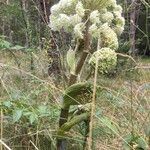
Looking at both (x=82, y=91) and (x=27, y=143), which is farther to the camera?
(x=27, y=143)

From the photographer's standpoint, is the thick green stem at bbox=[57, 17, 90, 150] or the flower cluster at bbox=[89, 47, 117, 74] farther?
the thick green stem at bbox=[57, 17, 90, 150]

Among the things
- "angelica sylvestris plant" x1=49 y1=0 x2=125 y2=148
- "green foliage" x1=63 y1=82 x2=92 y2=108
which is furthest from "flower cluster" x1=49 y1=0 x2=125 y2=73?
"green foliage" x1=63 y1=82 x2=92 y2=108

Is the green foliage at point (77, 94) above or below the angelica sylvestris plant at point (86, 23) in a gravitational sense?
below

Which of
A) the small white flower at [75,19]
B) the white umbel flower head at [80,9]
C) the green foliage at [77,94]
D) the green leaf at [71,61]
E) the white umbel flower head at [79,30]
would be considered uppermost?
the white umbel flower head at [80,9]

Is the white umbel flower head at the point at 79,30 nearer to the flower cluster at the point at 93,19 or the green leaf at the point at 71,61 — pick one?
the flower cluster at the point at 93,19

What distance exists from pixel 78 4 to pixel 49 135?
753 mm

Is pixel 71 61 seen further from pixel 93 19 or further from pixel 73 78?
pixel 93 19

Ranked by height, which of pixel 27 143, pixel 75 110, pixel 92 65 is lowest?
pixel 27 143

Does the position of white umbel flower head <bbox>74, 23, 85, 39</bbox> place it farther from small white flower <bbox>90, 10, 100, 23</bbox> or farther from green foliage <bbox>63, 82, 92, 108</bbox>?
green foliage <bbox>63, 82, 92, 108</bbox>

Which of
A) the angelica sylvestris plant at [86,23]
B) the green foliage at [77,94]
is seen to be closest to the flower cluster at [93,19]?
the angelica sylvestris plant at [86,23]

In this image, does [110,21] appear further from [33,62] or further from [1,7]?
[1,7]

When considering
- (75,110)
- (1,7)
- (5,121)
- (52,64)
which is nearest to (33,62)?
(52,64)

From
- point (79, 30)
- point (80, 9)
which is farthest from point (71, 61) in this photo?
point (80, 9)

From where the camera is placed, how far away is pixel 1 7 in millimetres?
8203
